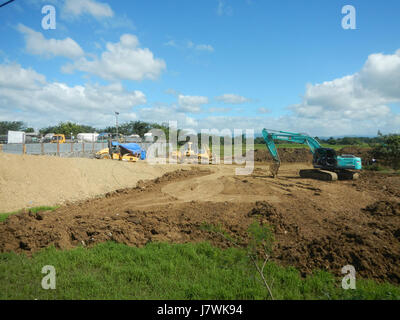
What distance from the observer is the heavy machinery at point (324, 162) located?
15484 millimetres

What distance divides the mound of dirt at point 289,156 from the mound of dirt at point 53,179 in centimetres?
2035

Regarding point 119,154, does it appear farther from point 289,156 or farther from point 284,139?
point 289,156

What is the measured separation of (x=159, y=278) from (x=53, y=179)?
11.1 metres

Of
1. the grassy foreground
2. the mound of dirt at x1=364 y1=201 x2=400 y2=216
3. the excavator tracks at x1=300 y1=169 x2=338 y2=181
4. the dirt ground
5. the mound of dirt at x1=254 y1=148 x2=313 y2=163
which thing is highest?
the mound of dirt at x1=254 y1=148 x2=313 y2=163

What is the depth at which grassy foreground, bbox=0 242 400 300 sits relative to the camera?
4.11 meters

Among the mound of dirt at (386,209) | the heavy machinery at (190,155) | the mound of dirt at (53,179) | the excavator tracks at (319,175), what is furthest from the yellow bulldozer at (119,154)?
the mound of dirt at (386,209)

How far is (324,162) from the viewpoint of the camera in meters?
A: 16.3

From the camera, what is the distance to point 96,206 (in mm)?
10438

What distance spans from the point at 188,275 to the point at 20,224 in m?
5.09

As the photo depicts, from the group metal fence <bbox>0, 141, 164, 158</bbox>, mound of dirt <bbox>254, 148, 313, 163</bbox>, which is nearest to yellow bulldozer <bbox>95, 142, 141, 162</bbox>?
metal fence <bbox>0, 141, 164, 158</bbox>

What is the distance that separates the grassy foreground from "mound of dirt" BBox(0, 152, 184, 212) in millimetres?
6758

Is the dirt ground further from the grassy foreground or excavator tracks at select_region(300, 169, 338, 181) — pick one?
excavator tracks at select_region(300, 169, 338, 181)

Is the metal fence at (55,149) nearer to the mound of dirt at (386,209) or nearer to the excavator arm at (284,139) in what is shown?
the excavator arm at (284,139)

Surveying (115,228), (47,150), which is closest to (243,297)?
(115,228)
